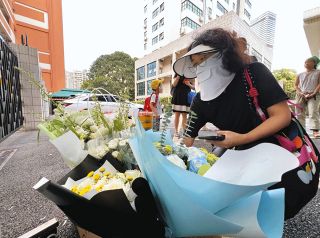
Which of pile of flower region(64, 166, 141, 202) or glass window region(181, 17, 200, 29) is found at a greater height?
glass window region(181, 17, 200, 29)

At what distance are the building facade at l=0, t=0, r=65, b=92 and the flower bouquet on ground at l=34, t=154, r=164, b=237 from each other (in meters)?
16.7

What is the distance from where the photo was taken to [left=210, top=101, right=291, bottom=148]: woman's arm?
911 mm

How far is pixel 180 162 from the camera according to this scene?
0.71 m

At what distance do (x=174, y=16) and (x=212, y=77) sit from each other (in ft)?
106

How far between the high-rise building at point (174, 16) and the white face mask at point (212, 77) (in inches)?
1209

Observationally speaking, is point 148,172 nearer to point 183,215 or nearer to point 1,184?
point 183,215

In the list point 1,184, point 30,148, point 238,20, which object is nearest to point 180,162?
point 1,184

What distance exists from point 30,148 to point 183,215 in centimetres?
346

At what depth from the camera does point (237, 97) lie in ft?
3.49

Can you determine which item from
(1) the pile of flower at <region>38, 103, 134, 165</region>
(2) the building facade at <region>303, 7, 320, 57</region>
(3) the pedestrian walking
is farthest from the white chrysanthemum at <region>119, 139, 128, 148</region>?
(2) the building facade at <region>303, 7, 320, 57</region>

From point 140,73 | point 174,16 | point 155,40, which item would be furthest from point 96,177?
point 155,40

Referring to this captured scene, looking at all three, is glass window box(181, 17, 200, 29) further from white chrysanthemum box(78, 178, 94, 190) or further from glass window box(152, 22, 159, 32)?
white chrysanthemum box(78, 178, 94, 190)

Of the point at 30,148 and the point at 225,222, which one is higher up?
the point at 225,222

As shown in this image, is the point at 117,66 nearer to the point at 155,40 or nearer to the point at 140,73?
the point at 140,73
